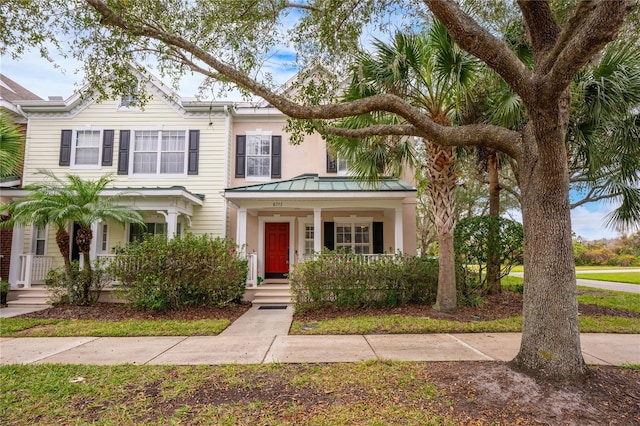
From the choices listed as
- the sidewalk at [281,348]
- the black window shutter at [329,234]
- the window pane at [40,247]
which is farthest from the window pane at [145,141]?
the sidewalk at [281,348]

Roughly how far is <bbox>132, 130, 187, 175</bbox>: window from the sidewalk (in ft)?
24.0

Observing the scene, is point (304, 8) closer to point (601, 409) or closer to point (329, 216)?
point (601, 409)

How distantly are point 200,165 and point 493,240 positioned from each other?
390 inches

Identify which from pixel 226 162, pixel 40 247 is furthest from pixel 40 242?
pixel 226 162

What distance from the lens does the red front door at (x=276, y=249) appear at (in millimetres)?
13203

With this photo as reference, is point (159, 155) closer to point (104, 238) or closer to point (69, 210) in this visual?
point (104, 238)

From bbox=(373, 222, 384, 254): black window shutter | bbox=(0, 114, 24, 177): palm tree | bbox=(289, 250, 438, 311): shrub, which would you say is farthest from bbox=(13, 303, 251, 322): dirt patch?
bbox=(373, 222, 384, 254): black window shutter

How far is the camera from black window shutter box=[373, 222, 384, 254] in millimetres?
12891

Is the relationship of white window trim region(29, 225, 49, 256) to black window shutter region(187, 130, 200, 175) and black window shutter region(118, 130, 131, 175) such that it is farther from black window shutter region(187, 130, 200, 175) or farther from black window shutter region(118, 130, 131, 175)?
black window shutter region(187, 130, 200, 175)

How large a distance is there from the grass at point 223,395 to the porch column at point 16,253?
8.51 metres

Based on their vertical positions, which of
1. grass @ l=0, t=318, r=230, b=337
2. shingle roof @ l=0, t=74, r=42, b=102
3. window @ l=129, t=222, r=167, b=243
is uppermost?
shingle roof @ l=0, t=74, r=42, b=102

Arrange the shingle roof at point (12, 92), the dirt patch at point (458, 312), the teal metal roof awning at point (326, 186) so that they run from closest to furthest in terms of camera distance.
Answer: the dirt patch at point (458, 312) → the teal metal roof awning at point (326, 186) → the shingle roof at point (12, 92)

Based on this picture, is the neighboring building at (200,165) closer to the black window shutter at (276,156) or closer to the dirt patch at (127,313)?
the black window shutter at (276,156)

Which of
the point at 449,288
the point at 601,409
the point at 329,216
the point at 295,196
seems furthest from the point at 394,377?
the point at 329,216
